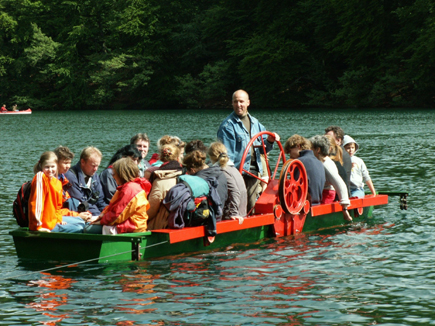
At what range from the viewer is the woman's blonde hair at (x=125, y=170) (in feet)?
26.0

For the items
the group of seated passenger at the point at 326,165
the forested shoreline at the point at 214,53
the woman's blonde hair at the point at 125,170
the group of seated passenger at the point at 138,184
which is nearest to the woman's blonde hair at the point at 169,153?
the group of seated passenger at the point at 138,184

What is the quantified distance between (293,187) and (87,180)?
2.72 meters

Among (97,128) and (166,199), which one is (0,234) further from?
(97,128)

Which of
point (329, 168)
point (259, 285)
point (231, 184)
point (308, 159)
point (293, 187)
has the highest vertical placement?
point (308, 159)

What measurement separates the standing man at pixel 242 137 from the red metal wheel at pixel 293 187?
467 millimetres

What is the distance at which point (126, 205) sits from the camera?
8.05 m

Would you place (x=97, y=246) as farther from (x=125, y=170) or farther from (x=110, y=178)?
(x=110, y=178)

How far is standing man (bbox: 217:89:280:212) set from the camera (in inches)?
389

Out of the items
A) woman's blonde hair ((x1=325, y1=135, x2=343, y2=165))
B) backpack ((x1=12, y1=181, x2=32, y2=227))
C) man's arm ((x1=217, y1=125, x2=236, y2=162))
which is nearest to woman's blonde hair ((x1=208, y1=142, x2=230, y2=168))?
man's arm ((x1=217, y1=125, x2=236, y2=162))

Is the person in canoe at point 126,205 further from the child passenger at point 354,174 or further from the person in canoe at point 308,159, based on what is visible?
the child passenger at point 354,174

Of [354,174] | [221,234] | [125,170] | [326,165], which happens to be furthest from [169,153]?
[354,174]

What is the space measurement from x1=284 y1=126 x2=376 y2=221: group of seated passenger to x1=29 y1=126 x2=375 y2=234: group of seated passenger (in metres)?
0.01

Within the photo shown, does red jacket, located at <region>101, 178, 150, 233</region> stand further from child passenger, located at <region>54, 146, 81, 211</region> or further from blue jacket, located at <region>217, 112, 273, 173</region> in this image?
blue jacket, located at <region>217, 112, 273, 173</region>

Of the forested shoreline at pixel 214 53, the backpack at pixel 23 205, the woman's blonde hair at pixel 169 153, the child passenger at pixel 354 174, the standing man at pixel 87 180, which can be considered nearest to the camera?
the backpack at pixel 23 205
